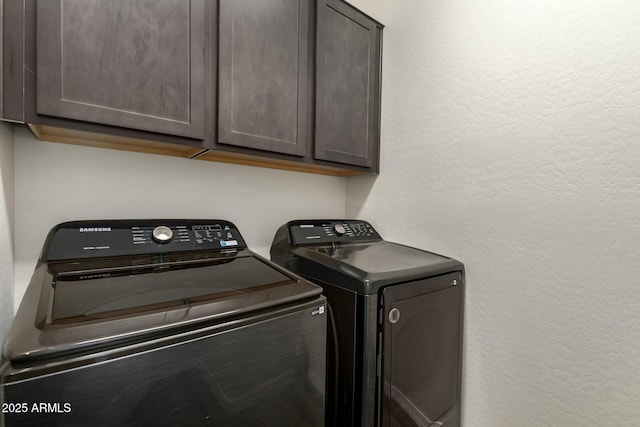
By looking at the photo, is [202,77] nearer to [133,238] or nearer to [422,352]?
[133,238]

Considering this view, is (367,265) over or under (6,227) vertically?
under

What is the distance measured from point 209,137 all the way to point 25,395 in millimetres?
914

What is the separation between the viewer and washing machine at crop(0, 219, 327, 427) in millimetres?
496

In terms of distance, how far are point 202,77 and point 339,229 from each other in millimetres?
1038

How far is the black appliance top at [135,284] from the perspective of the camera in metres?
0.56

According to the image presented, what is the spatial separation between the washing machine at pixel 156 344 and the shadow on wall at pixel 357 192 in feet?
3.41

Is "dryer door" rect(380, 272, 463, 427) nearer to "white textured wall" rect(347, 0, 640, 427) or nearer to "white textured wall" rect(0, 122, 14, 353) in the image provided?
"white textured wall" rect(347, 0, 640, 427)

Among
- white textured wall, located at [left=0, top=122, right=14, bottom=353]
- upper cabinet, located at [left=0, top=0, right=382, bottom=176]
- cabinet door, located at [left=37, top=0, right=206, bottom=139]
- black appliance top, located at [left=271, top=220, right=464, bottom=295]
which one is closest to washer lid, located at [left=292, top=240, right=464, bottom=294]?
black appliance top, located at [left=271, top=220, right=464, bottom=295]

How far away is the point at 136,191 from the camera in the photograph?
49.1 inches

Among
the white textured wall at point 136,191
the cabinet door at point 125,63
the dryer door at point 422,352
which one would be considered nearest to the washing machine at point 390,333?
the dryer door at point 422,352

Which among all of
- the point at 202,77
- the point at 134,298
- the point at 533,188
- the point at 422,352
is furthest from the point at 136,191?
the point at 533,188

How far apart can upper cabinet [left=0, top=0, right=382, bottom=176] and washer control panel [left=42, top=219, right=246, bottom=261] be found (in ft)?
1.07

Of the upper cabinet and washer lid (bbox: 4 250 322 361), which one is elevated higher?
the upper cabinet

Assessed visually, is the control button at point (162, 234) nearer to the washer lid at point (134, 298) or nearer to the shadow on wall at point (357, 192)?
the washer lid at point (134, 298)
